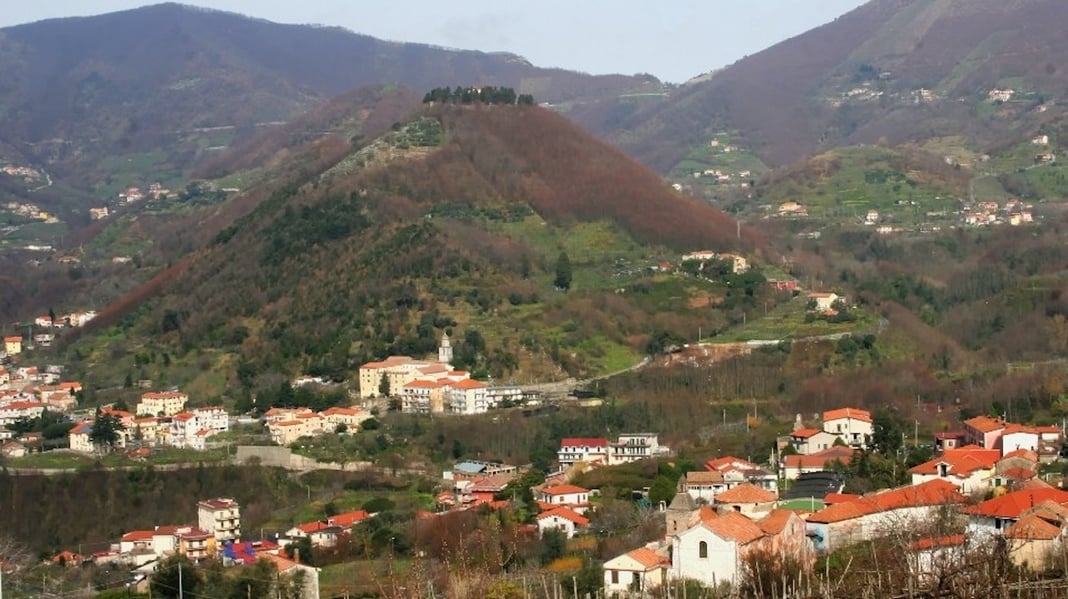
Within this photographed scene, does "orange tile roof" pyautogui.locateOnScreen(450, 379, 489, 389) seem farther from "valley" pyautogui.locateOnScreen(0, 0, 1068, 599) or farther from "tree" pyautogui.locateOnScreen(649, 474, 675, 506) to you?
"tree" pyautogui.locateOnScreen(649, 474, 675, 506)

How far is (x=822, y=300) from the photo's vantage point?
201 feet

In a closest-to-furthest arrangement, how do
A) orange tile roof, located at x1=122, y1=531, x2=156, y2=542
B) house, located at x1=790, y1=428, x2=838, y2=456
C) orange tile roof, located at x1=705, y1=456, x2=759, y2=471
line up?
1. orange tile roof, located at x1=705, y1=456, x2=759, y2=471
2. orange tile roof, located at x1=122, y1=531, x2=156, y2=542
3. house, located at x1=790, y1=428, x2=838, y2=456

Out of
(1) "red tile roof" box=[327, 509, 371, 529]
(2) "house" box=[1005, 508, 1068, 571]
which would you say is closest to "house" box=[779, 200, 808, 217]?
(1) "red tile roof" box=[327, 509, 371, 529]

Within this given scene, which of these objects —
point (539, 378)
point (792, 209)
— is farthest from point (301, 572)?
point (792, 209)

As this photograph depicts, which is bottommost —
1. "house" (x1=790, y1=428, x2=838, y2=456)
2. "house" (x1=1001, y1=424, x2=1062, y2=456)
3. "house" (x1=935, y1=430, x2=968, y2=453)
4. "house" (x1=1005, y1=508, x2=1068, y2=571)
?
"house" (x1=790, y1=428, x2=838, y2=456)

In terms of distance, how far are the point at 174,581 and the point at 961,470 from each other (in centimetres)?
1485

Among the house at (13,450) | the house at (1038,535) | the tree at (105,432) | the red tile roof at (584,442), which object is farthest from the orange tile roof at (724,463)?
the house at (13,450)

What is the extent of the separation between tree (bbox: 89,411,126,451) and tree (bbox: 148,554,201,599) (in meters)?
18.7

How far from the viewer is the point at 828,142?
508ft

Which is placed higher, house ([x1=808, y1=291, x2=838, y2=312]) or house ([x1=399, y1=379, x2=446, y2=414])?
house ([x1=808, y1=291, x2=838, y2=312])

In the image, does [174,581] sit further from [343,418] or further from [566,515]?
[343,418]

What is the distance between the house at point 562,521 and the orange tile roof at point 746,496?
12.3 feet

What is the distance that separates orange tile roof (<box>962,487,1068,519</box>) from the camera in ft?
88.1

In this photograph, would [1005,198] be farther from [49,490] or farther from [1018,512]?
[1018,512]
